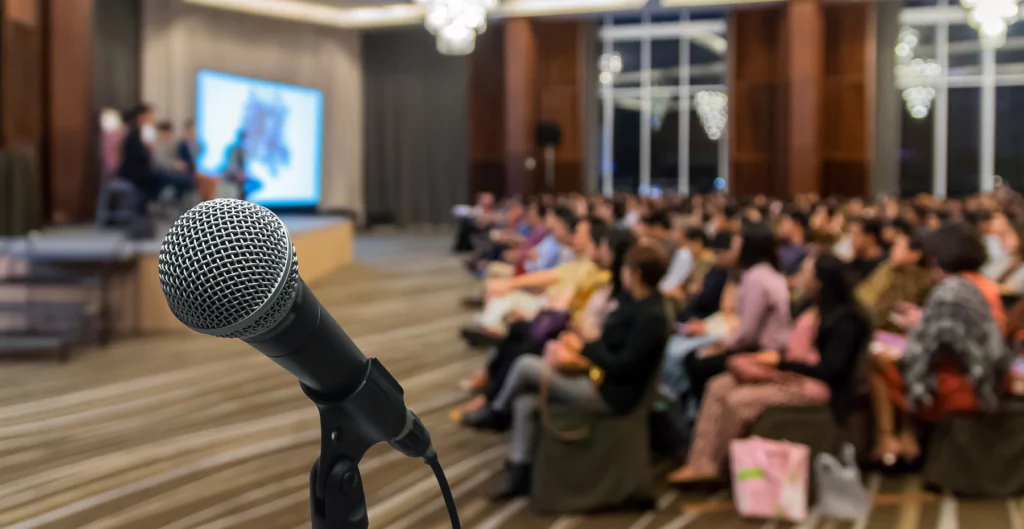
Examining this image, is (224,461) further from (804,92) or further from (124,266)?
(804,92)

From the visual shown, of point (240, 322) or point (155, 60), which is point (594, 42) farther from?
point (240, 322)

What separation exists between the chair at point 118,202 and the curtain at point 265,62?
14.5 feet

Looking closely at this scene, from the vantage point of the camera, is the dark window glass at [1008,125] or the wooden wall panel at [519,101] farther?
the wooden wall panel at [519,101]

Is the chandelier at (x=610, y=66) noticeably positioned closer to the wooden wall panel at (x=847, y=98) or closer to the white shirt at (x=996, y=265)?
the wooden wall panel at (x=847, y=98)

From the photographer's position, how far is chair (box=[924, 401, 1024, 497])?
3.64 m

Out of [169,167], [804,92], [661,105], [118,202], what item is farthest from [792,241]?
[661,105]

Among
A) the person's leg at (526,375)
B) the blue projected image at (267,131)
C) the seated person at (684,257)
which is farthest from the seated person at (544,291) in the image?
the blue projected image at (267,131)

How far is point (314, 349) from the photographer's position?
32.7 inches

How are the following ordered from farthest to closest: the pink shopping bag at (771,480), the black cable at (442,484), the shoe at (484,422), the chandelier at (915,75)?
1. the chandelier at (915,75)
2. the shoe at (484,422)
3. the pink shopping bag at (771,480)
4. the black cable at (442,484)

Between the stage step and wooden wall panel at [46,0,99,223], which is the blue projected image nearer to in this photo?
wooden wall panel at [46,0,99,223]

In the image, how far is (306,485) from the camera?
1.02 m

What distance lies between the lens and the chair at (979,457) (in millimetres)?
3637

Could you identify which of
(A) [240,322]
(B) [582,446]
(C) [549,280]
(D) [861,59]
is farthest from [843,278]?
(D) [861,59]

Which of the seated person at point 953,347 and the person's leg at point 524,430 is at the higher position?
the seated person at point 953,347
